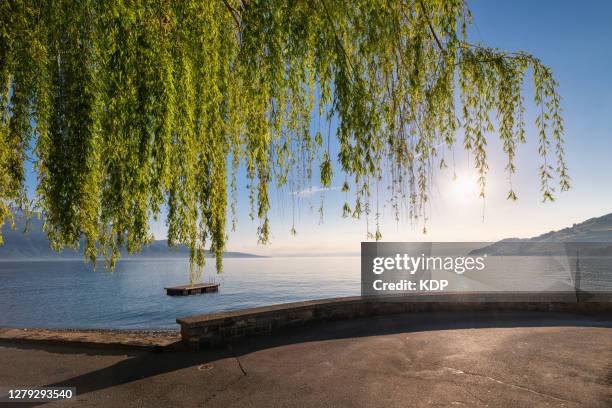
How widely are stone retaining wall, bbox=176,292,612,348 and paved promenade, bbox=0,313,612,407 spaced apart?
0.35 metres

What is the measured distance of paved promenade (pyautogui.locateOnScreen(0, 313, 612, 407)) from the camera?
4.41 metres

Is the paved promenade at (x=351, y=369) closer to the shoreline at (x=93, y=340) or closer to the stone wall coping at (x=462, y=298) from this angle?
the shoreline at (x=93, y=340)

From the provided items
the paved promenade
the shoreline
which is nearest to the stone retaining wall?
the paved promenade

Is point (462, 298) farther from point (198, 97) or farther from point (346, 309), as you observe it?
point (198, 97)

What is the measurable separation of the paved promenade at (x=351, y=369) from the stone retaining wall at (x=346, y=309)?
0.35 m

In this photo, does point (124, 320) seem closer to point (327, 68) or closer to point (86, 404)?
point (86, 404)

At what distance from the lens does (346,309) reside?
28.6ft

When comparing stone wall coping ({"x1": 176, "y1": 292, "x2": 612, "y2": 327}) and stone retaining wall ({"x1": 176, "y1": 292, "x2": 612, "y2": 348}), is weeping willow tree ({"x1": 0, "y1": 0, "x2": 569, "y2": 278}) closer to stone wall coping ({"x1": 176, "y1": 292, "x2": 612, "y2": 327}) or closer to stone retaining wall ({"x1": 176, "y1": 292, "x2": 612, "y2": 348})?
stone retaining wall ({"x1": 176, "y1": 292, "x2": 612, "y2": 348})

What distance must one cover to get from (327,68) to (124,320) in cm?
4515

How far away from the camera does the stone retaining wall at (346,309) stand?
21.9 feet

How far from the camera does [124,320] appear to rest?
41125 mm

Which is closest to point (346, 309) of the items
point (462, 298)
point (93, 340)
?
point (462, 298)

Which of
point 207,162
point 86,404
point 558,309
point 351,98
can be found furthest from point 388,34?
point 558,309

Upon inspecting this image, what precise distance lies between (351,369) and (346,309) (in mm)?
3430
